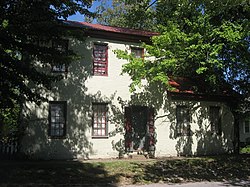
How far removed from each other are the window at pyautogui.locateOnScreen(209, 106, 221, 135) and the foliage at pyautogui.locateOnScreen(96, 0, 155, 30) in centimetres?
668

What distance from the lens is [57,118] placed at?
1426 centimetres

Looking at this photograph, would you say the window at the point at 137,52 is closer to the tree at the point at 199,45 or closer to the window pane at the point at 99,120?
the tree at the point at 199,45

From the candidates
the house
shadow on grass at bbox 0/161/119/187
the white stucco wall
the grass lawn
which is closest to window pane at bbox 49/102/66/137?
the house

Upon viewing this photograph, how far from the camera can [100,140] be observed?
1466 centimetres

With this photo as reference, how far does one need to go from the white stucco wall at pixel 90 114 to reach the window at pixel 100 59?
217mm

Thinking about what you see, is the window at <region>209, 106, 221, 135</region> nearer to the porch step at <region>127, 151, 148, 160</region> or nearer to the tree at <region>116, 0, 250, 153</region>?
the tree at <region>116, 0, 250, 153</region>

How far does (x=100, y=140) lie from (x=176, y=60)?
5.37 meters

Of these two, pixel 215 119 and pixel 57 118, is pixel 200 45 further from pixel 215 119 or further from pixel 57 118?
pixel 57 118

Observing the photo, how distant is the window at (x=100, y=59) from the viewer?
15.2 metres

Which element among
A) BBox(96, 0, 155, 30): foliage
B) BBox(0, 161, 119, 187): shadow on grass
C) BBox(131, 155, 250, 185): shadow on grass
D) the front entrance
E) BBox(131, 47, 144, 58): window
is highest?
BBox(96, 0, 155, 30): foliage

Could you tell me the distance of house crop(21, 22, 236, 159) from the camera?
46.0 feet

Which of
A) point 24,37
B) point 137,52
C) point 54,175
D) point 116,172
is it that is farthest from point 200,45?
point 54,175

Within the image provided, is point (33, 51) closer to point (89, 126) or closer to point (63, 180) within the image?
point (63, 180)

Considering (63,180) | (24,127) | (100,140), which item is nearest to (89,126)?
(100,140)
